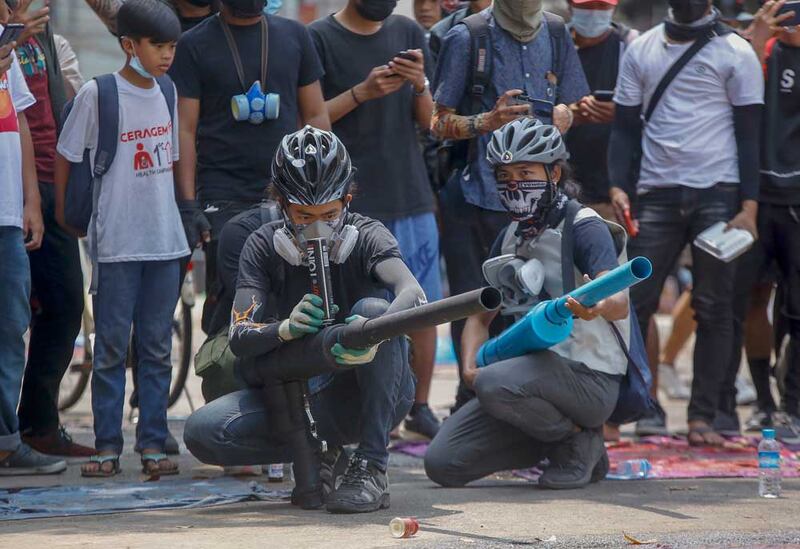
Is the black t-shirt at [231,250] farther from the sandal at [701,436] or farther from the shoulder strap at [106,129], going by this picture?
the sandal at [701,436]

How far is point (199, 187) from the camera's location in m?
6.84

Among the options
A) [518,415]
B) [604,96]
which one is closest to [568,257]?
[518,415]

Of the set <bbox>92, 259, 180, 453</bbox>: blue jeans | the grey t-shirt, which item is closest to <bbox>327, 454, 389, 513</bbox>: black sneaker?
<bbox>92, 259, 180, 453</bbox>: blue jeans

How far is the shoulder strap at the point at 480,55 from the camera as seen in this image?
→ 7086 mm

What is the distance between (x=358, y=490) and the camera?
5398 millimetres

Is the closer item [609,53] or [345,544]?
[345,544]

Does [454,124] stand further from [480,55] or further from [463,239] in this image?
[463,239]

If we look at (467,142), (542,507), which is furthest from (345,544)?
(467,142)

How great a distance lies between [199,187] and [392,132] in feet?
3.60

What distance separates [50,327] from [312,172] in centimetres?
212

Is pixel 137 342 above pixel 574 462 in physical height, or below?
above

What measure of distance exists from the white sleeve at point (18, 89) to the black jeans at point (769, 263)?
12.2ft

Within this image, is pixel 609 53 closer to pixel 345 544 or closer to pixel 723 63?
pixel 723 63

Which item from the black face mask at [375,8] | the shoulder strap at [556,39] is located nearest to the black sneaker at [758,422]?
the shoulder strap at [556,39]
